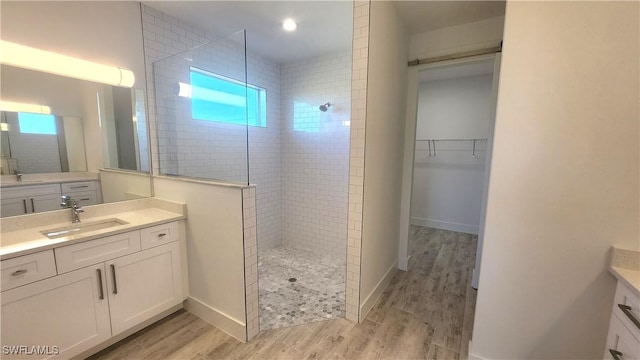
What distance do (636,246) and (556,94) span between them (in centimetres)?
84

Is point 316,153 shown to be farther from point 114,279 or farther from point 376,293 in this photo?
point 114,279

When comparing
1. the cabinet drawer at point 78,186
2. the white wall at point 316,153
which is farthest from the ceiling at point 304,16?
the cabinet drawer at point 78,186

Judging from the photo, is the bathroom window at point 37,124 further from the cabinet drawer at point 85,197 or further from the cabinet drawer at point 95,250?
the cabinet drawer at point 95,250

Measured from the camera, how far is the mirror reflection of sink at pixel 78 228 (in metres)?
1.74

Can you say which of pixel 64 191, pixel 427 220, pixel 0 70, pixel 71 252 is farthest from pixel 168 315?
pixel 427 220

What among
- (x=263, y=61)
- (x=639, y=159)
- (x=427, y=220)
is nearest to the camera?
(x=639, y=159)

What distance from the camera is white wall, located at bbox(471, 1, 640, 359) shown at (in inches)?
48.4

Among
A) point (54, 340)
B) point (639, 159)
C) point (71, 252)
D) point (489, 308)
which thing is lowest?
point (54, 340)

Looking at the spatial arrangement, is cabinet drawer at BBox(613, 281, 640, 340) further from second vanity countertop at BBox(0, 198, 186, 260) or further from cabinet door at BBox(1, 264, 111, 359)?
cabinet door at BBox(1, 264, 111, 359)

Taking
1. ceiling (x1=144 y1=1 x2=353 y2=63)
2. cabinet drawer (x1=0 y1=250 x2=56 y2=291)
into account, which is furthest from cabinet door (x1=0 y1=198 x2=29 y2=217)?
ceiling (x1=144 y1=1 x2=353 y2=63)

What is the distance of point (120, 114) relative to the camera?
2.26 m

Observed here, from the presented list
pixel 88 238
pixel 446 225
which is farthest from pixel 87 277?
pixel 446 225

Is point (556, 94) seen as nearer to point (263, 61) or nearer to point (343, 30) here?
point (343, 30)

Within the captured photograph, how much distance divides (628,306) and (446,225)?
356 centimetres
